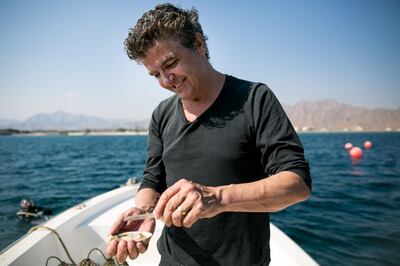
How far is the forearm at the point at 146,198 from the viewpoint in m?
1.76

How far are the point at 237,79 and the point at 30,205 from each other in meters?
9.58

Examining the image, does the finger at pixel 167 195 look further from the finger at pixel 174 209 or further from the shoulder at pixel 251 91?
the shoulder at pixel 251 91

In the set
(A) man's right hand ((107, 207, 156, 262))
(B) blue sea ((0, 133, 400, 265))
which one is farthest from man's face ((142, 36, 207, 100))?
(B) blue sea ((0, 133, 400, 265))

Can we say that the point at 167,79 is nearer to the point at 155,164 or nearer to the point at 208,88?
the point at 208,88

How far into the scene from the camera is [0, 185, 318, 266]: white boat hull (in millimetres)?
2904

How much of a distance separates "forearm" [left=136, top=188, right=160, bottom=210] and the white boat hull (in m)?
1.73

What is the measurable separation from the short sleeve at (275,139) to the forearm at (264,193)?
52 millimetres

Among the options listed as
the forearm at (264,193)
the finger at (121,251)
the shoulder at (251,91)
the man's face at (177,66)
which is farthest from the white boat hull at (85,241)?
the man's face at (177,66)

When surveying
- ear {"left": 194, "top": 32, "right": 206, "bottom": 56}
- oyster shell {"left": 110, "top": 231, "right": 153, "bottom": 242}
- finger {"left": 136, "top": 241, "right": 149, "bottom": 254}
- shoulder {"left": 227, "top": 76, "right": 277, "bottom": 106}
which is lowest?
finger {"left": 136, "top": 241, "right": 149, "bottom": 254}

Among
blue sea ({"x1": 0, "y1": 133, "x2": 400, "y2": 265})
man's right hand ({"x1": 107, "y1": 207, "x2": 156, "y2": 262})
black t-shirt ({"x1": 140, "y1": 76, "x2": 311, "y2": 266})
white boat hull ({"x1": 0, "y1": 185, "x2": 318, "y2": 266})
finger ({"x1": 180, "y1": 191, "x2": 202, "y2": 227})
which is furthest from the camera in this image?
blue sea ({"x1": 0, "y1": 133, "x2": 400, "y2": 265})

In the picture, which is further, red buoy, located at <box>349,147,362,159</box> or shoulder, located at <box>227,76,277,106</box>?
red buoy, located at <box>349,147,362,159</box>

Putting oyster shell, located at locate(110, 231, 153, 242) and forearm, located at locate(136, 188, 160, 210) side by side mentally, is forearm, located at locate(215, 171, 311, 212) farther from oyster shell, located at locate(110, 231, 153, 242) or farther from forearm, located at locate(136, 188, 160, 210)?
forearm, located at locate(136, 188, 160, 210)

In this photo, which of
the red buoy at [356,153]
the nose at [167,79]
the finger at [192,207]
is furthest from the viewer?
the red buoy at [356,153]

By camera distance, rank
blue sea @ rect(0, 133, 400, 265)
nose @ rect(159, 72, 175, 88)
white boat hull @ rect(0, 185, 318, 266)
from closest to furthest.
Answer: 1. nose @ rect(159, 72, 175, 88)
2. white boat hull @ rect(0, 185, 318, 266)
3. blue sea @ rect(0, 133, 400, 265)
